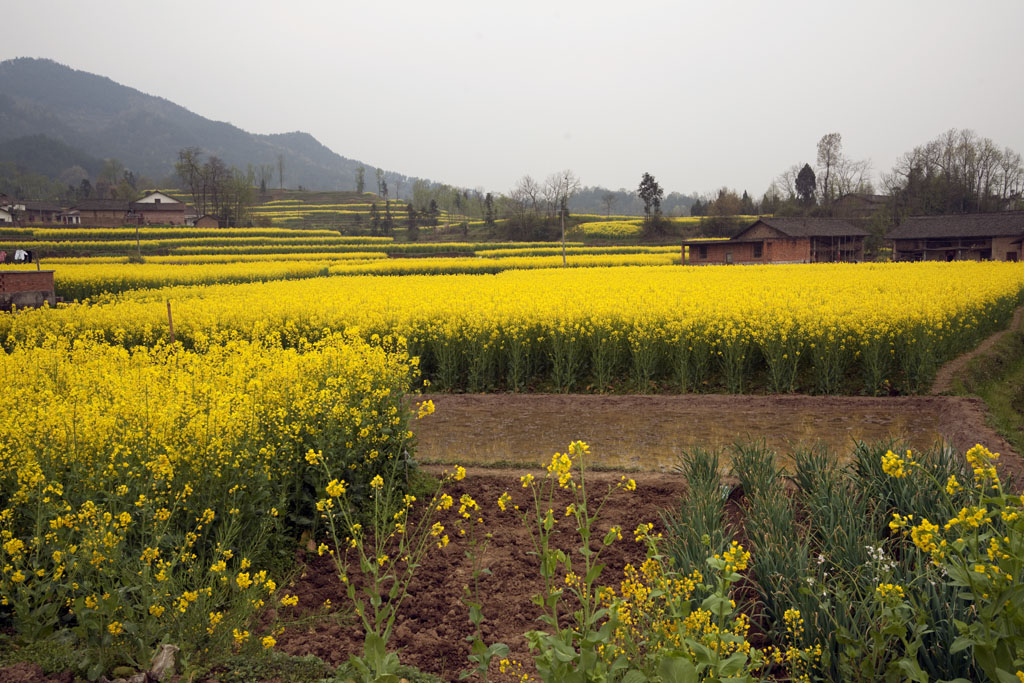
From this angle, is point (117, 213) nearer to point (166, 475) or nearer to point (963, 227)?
point (963, 227)

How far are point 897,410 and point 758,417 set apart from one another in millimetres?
2615

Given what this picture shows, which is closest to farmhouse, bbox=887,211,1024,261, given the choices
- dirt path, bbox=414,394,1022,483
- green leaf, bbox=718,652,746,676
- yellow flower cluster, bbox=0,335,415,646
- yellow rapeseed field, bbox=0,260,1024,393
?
yellow rapeseed field, bbox=0,260,1024,393

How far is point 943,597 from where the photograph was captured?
3346 millimetres

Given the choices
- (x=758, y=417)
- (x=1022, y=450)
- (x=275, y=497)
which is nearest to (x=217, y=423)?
(x=275, y=497)

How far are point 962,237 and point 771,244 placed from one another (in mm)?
15002

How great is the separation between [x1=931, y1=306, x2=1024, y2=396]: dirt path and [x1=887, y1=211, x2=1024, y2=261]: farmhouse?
4108cm

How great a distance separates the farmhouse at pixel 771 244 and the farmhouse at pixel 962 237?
12.8 feet

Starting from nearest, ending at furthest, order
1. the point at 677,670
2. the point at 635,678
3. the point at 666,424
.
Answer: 1. the point at 677,670
2. the point at 635,678
3. the point at 666,424

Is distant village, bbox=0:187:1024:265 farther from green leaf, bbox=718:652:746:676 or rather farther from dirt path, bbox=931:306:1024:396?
green leaf, bbox=718:652:746:676

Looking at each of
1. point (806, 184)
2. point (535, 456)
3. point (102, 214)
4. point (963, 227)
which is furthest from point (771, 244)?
point (102, 214)

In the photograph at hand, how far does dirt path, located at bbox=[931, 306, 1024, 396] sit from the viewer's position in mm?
13009

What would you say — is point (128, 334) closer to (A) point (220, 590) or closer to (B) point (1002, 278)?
(A) point (220, 590)

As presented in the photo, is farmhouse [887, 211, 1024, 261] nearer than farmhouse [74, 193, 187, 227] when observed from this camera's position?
Yes

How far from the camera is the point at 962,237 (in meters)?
54.6
